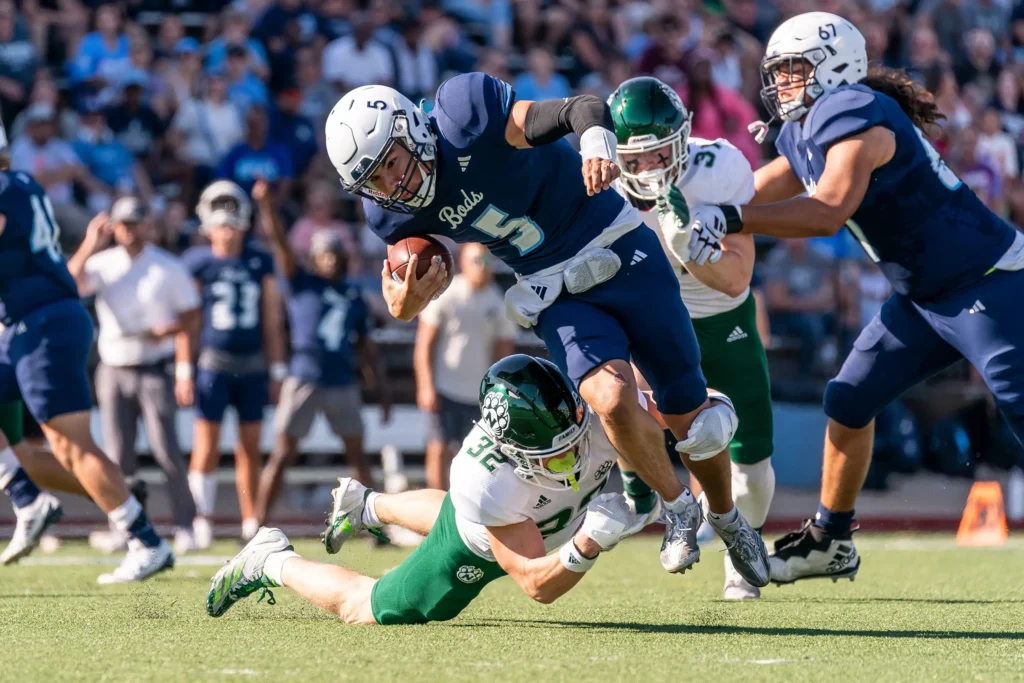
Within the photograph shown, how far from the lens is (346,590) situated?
473 centimetres

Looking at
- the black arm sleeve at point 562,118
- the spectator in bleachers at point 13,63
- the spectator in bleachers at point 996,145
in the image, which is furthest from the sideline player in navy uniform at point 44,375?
the spectator in bleachers at point 996,145

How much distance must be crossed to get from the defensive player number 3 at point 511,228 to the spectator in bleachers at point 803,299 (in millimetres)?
6032

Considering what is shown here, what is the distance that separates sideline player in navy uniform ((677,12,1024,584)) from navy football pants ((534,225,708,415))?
0.89ft

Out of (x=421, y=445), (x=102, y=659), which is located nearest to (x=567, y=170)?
(x=102, y=659)

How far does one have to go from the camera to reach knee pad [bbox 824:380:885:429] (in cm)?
543

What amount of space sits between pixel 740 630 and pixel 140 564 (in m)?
2.89

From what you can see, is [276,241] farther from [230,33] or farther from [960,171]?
[960,171]

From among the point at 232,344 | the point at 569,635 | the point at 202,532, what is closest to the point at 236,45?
the point at 232,344

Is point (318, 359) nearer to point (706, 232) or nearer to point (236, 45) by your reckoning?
point (236, 45)

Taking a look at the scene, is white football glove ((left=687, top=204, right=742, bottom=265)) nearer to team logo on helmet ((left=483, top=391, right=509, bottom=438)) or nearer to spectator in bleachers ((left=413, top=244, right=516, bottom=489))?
team logo on helmet ((left=483, top=391, right=509, bottom=438))

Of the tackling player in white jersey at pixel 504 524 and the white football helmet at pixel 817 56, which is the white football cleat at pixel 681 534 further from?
the white football helmet at pixel 817 56

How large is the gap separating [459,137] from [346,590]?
1.62 m

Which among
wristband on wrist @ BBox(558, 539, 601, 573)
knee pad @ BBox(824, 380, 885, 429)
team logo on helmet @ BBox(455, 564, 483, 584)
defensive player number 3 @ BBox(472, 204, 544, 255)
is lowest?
team logo on helmet @ BBox(455, 564, 483, 584)

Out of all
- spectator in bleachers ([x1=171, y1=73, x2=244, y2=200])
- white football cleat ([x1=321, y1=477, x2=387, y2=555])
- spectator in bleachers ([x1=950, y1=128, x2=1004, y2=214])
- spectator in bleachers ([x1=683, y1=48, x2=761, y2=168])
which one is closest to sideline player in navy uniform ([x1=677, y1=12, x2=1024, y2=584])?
white football cleat ([x1=321, y1=477, x2=387, y2=555])
